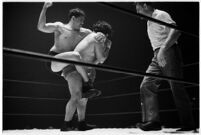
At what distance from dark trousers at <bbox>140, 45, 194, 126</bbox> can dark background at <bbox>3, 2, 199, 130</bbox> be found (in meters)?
1.12

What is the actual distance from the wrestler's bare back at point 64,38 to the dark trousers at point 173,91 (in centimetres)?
77

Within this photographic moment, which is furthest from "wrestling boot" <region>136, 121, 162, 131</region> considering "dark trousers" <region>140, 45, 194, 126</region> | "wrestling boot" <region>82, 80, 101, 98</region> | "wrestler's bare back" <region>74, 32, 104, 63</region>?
"wrestler's bare back" <region>74, 32, 104, 63</region>

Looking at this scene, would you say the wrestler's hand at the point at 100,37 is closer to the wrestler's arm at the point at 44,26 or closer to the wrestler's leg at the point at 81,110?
the wrestler's arm at the point at 44,26

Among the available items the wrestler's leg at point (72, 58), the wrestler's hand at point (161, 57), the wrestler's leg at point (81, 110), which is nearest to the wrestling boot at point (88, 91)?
the wrestler's leg at point (72, 58)

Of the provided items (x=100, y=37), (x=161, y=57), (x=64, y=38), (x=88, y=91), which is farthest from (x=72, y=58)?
(x=161, y=57)

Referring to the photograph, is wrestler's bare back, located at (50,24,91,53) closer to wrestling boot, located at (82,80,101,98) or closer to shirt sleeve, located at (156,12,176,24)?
wrestling boot, located at (82,80,101,98)

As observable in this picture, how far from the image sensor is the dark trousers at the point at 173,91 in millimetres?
2076

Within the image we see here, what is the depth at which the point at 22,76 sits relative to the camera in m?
4.15

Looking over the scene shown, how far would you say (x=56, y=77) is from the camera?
4496 millimetres

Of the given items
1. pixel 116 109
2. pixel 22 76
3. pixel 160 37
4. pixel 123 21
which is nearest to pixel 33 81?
pixel 22 76

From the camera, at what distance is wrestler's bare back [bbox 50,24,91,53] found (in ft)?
8.49

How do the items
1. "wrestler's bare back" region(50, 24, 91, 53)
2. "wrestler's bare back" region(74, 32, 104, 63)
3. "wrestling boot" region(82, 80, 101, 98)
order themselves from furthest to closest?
"wrestler's bare back" region(50, 24, 91, 53)
"wrestler's bare back" region(74, 32, 104, 63)
"wrestling boot" region(82, 80, 101, 98)

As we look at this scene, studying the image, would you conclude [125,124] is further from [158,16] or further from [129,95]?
[158,16]

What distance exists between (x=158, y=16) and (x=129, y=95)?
186cm
